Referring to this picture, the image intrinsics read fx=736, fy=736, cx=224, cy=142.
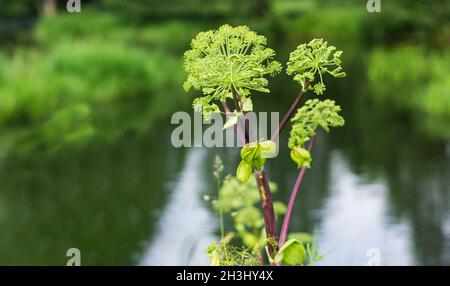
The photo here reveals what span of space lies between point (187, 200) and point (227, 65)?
623 cm

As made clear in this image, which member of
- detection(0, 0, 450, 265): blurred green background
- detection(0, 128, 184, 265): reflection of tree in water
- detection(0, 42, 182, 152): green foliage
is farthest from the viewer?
detection(0, 42, 182, 152): green foliage

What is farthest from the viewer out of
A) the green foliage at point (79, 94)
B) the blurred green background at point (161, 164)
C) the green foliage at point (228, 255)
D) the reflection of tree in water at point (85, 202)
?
the green foliage at point (79, 94)

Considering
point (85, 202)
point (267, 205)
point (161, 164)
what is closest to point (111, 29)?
point (161, 164)

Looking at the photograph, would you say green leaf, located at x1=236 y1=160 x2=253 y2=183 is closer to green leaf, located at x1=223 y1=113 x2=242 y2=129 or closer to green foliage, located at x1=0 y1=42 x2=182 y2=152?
green leaf, located at x1=223 y1=113 x2=242 y2=129

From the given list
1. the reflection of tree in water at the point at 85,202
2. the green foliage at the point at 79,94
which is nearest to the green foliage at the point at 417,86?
the green foliage at the point at 79,94

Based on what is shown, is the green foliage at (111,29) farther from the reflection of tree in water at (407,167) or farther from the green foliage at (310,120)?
the green foliage at (310,120)

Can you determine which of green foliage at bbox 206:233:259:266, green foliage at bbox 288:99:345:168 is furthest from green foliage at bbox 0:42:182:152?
green foliage at bbox 288:99:345:168

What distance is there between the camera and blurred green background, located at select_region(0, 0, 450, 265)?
6633 millimetres

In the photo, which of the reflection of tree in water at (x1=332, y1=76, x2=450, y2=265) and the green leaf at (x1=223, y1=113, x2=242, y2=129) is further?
the reflection of tree in water at (x1=332, y1=76, x2=450, y2=265)

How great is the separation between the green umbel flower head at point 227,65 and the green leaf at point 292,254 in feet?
1.05

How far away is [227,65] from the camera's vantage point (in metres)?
1.59

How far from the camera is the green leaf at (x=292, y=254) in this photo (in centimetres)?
156

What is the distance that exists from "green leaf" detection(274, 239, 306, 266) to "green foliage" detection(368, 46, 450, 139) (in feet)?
33.6

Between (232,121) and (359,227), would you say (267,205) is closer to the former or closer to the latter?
(232,121)
